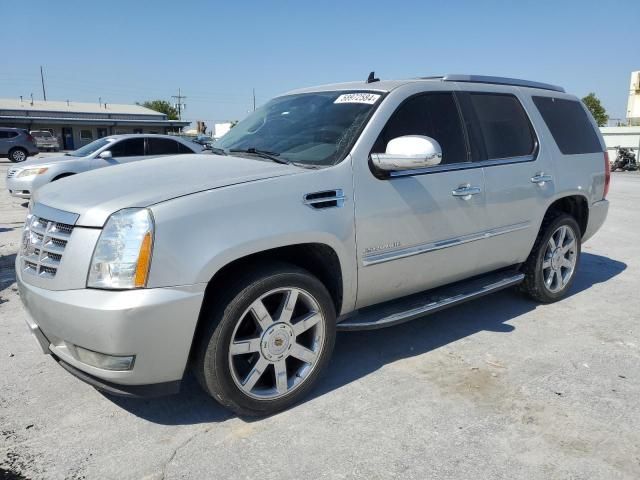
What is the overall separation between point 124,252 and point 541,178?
3343 millimetres

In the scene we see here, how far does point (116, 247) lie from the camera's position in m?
2.39

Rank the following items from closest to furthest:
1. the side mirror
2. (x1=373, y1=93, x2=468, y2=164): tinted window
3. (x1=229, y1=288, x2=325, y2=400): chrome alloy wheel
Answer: (x1=229, y1=288, x2=325, y2=400): chrome alloy wheel, the side mirror, (x1=373, y1=93, x2=468, y2=164): tinted window

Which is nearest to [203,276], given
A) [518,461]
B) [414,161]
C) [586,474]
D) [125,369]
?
[125,369]

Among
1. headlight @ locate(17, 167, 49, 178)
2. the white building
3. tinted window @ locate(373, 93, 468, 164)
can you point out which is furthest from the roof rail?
the white building

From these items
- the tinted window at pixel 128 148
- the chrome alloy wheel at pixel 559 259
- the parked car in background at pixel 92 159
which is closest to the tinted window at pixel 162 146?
the parked car in background at pixel 92 159

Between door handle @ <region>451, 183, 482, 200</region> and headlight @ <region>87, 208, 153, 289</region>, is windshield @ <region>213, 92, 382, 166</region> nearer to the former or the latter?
door handle @ <region>451, 183, 482, 200</region>

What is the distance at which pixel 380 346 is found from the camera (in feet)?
12.5

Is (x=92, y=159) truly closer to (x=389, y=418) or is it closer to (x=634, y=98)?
(x=389, y=418)

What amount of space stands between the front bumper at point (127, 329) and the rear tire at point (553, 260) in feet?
10.4

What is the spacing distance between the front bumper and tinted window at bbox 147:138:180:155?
8722 millimetres

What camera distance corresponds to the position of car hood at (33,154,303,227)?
8.21 ft

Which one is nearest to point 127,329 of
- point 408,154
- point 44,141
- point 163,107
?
point 408,154

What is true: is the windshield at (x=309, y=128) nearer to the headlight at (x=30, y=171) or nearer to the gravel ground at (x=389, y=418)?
the gravel ground at (x=389, y=418)

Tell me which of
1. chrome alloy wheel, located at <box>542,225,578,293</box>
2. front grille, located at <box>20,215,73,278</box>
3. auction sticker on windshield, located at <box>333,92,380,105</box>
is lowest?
chrome alloy wheel, located at <box>542,225,578,293</box>
